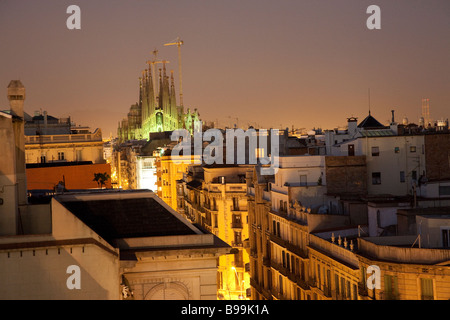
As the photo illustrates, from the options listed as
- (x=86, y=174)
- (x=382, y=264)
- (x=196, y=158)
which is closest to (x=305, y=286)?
(x=382, y=264)

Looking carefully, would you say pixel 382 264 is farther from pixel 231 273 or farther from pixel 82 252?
pixel 231 273

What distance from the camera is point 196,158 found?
10231cm

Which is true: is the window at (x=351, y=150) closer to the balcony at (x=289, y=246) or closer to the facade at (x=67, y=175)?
the balcony at (x=289, y=246)

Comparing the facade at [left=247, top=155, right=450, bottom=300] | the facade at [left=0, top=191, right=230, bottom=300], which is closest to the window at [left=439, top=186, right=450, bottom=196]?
the facade at [left=247, top=155, right=450, bottom=300]

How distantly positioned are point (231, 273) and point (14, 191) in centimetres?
4352

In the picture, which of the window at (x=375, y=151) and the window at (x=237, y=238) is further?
the window at (x=237, y=238)

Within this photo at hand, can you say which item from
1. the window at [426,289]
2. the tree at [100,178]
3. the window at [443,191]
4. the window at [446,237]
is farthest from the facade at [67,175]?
the window at [426,289]

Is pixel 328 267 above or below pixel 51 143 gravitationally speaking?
below

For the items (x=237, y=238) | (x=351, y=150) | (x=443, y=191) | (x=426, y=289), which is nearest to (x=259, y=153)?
(x=237, y=238)

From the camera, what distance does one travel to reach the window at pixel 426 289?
27406mm

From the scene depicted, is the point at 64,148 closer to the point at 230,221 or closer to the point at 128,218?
the point at 230,221

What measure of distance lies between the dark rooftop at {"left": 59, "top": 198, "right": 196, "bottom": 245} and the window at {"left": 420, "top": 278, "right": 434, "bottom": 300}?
28.2ft

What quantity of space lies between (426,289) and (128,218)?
11.0 metres

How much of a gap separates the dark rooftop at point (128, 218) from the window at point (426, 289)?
858 centimetres
